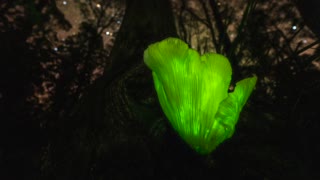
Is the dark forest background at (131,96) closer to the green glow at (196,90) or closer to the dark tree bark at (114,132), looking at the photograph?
the dark tree bark at (114,132)

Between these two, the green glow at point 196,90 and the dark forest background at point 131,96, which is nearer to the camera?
the green glow at point 196,90

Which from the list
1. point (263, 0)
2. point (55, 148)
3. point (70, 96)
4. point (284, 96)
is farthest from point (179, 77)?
point (263, 0)

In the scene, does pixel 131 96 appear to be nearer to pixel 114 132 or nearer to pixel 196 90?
pixel 114 132

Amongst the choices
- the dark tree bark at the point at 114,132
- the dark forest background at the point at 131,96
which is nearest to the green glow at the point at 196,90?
the dark forest background at the point at 131,96

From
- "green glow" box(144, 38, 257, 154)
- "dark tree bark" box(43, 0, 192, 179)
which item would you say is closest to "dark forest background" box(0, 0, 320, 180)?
"dark tree bark" box(43, 0, 192, 179)

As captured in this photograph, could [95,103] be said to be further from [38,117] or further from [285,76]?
[285,76]
